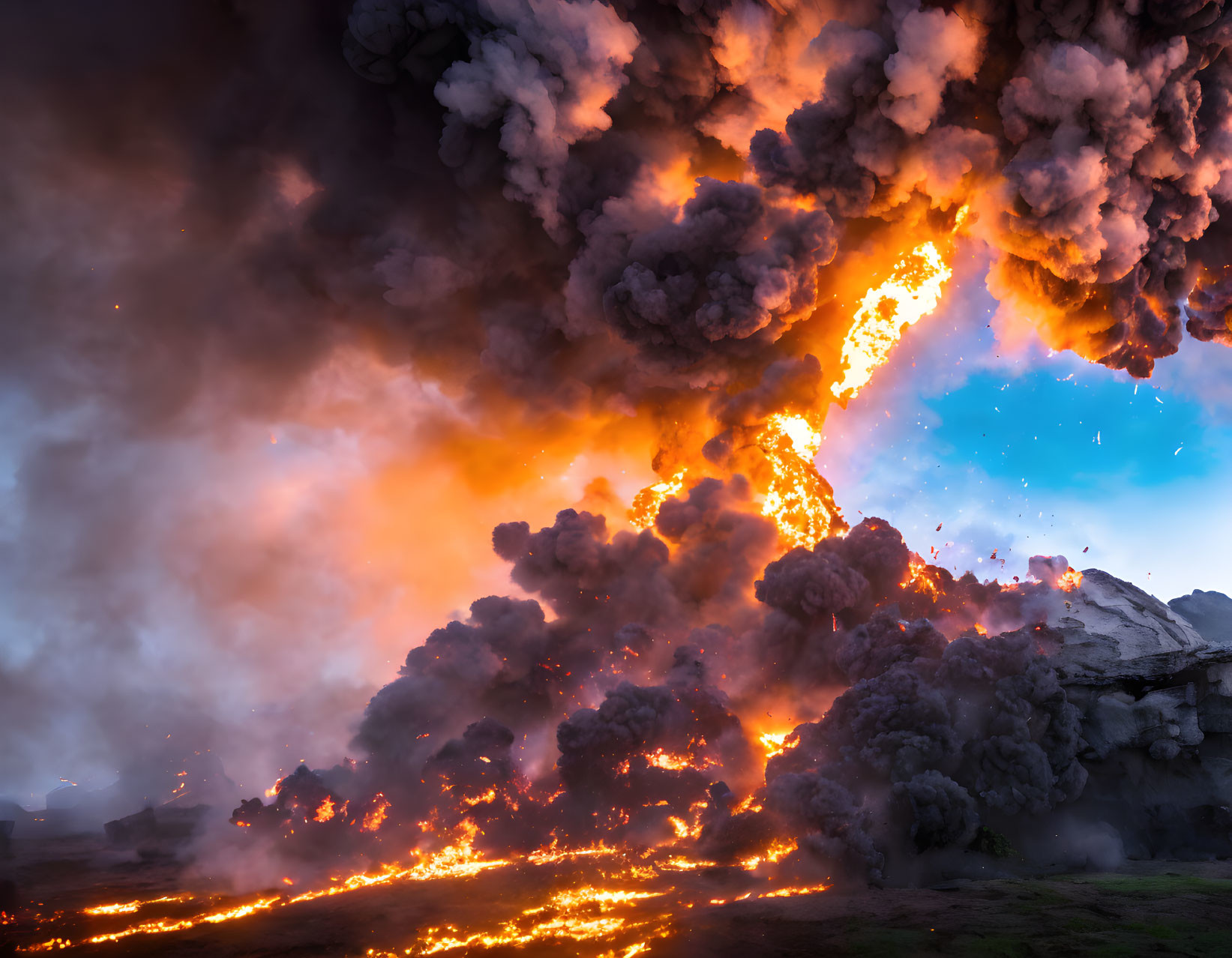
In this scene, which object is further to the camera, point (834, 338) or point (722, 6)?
point (834, 338)

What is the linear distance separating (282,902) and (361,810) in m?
6.79

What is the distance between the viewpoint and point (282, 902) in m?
25.5

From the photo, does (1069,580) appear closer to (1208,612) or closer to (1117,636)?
(1117,636)

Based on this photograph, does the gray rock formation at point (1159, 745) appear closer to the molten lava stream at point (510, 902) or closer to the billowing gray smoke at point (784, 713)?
the billowing gray smoke at point (784, 713)

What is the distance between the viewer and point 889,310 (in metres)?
42.1

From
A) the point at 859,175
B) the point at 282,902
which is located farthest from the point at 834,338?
the point at 282,902

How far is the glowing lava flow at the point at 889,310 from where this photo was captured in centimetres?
4131

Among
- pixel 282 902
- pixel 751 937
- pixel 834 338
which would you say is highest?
pixel 834 338

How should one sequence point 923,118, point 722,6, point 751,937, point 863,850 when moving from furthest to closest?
point 722,6 → point 923,118 → point 863,850 → point 751,937

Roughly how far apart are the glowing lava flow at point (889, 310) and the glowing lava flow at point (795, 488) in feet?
14.5

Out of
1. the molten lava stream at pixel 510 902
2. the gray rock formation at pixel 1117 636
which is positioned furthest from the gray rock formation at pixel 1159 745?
the molten lava stream at pixel 510 902

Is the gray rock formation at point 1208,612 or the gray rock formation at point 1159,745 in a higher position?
the gray rock formation at point 1208,612

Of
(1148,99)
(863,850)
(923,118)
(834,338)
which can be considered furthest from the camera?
(834,338)

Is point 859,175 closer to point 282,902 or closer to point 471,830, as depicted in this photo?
point 471,830
